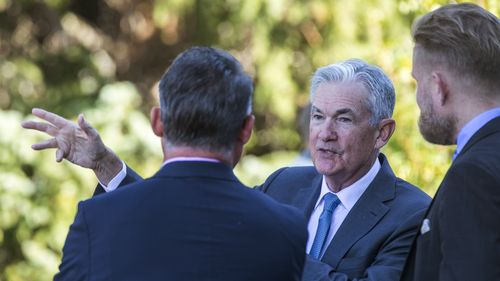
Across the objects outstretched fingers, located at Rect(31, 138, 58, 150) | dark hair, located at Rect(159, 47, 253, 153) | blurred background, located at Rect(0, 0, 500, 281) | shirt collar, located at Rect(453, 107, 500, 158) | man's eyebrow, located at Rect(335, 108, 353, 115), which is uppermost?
dark hair, located at Rect(159, 47, 253, 153)

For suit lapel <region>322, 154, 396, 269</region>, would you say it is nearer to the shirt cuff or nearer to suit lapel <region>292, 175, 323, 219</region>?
suit lapel <region>292, 175, 323, 219</region>

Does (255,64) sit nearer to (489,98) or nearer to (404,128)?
(404,128)

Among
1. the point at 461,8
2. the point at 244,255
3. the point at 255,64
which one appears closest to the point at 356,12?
the point at 255,64

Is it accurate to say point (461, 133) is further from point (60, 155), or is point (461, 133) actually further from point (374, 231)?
point (60, 155)

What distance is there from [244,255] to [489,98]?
0.90 meters

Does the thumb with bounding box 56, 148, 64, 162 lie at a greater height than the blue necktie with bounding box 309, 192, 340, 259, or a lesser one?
greater

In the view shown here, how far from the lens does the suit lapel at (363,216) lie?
358cm

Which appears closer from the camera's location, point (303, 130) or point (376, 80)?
point (376, 80)

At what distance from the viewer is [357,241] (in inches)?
140

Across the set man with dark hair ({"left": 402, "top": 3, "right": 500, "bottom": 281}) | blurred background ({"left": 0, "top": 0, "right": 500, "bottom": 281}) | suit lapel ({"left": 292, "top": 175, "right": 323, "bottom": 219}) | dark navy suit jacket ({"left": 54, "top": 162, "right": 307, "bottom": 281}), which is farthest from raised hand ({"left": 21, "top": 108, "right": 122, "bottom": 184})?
blurred background ({"left": 0, "top": 0, "right": 500, "bottom": 281})

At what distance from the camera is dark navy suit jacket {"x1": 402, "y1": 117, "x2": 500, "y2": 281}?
112 inches

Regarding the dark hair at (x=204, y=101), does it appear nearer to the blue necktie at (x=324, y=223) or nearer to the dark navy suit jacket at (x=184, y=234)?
the dark navy suit jacket at (x=184, y=234)

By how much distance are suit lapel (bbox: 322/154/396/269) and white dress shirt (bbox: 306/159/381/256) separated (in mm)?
31

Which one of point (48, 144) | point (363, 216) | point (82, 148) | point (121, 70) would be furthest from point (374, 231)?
point (121, 70)
